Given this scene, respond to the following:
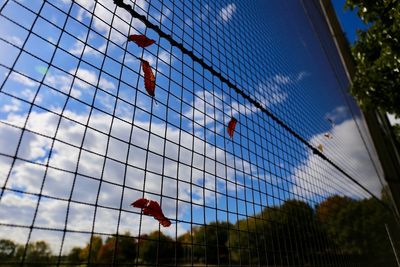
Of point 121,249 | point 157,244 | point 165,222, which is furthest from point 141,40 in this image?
point 121,249

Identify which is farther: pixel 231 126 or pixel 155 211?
pixel 231 126

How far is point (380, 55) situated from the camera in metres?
4.10

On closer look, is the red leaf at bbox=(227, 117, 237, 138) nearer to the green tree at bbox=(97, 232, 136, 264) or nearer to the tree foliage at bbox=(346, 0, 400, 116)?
the green tree at bbox=(97, 232, 136, 264)

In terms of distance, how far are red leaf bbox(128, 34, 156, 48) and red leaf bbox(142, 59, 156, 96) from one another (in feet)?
0.51

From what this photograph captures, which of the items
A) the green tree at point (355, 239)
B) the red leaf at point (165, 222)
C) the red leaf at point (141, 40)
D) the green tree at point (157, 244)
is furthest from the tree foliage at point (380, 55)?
the green tree at point (157, 244)

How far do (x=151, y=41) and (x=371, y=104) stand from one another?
3.75m

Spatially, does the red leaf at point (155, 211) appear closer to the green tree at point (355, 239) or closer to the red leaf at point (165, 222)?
the red leaf at point (165, 222)

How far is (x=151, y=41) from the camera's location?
229cm

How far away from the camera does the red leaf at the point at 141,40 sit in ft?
6.96

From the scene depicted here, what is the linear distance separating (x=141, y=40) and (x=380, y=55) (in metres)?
3.68

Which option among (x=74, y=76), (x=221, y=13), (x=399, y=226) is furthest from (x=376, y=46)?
(x=399, y=226)

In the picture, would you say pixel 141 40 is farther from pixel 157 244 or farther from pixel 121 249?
pixel 121 249

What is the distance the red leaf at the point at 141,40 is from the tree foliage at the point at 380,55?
2.62m

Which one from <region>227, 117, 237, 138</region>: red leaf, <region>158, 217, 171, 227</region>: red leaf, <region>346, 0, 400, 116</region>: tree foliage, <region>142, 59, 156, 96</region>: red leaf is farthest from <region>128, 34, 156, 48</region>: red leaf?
<region>346, 0, 400, 116</region>: tree foliage
